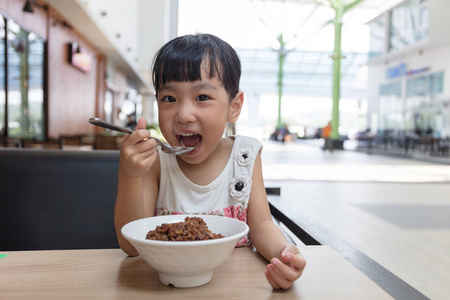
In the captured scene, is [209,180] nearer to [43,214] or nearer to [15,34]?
[43,214]

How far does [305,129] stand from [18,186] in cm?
2331

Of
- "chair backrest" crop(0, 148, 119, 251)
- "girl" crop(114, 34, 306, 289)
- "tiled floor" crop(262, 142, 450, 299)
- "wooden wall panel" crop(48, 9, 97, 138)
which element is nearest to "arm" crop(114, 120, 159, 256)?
"girl" crop(114, 34, 306, 289)

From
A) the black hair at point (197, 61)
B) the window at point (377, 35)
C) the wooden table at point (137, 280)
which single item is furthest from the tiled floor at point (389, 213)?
the window at point (377, 35)

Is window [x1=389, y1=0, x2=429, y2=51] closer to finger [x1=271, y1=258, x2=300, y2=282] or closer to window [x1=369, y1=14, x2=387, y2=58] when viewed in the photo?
window [x1=369, y1=14, x2=387, y2=58]

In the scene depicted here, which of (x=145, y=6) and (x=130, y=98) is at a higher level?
(x=145, y=6)

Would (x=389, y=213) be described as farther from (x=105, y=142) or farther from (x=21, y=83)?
(x=21, y=83)

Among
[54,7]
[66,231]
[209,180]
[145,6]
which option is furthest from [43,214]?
[145,6]

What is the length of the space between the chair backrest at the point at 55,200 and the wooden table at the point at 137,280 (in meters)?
0.66

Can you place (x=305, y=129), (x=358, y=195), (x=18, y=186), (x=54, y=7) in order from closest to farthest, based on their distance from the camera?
(x=18, y=186) < (x=358, y=195) < (x=54, y=7) < (x=305, y=129)

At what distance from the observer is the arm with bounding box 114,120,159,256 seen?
0.63 m

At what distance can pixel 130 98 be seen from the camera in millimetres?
14836

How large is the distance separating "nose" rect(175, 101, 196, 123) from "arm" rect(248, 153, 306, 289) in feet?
0.83

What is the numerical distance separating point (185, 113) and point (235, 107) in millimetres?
207

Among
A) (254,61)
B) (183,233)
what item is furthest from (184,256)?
(254,61)
